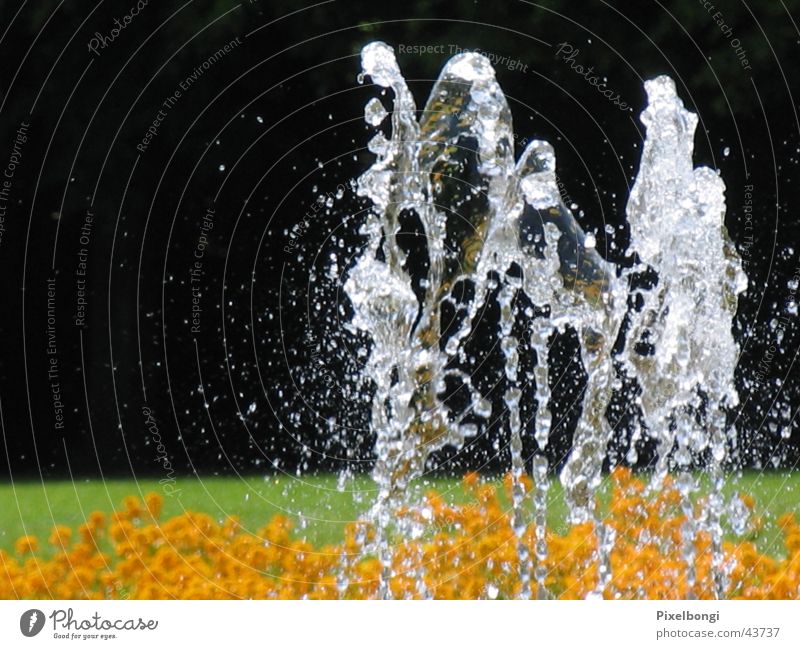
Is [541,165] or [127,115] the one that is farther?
[127,115]

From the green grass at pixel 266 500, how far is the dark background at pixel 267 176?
28 centimetres

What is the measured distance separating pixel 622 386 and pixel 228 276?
2814 millimetres

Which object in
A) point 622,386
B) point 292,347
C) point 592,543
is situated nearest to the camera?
point 592,543

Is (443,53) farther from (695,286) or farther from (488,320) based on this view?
(695,286)

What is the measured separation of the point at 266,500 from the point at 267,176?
8.03 ft

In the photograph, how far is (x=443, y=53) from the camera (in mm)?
7754

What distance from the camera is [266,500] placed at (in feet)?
23.0
